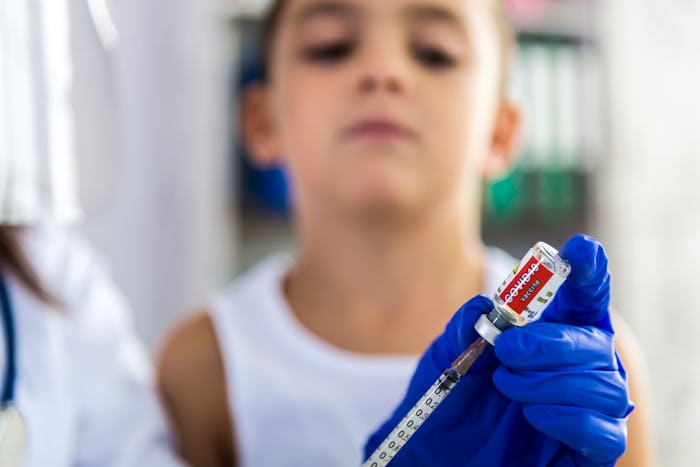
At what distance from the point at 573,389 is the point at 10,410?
452 mm

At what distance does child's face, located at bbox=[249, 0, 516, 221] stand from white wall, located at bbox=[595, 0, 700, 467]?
48.7 inches

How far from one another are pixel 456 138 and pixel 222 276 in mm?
1258

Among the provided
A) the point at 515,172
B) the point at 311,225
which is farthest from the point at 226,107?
the point at 311,225


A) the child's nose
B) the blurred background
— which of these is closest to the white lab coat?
the child's nose

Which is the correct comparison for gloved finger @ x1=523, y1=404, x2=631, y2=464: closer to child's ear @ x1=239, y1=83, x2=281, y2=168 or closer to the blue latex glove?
the blue latex glove

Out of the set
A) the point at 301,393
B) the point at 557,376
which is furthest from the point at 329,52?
the point at 557,376

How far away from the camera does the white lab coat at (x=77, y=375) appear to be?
73 centimetres

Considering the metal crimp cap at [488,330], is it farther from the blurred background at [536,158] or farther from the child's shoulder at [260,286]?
the blurred background at [536,158]

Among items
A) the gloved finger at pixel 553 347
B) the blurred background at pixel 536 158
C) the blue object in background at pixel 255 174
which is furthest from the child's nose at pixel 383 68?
the blue object in background at pixel 255 174

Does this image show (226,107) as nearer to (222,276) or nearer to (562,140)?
(222,276)

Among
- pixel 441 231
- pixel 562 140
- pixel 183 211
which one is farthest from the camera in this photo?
pixel 562 140

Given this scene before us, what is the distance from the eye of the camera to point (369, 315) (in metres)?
0.93

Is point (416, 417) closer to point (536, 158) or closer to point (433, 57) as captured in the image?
point (433, 57)

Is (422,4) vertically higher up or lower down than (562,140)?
higher up
